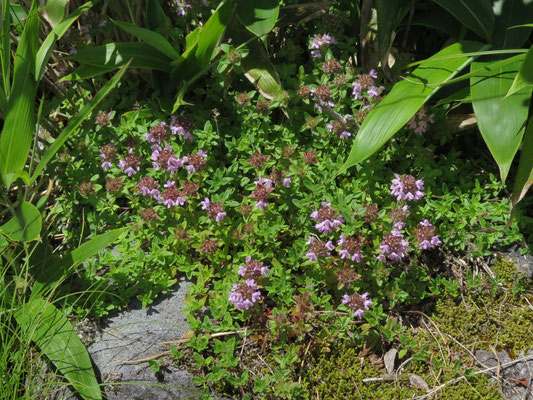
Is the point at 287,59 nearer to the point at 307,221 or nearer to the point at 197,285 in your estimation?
the point at 307,221

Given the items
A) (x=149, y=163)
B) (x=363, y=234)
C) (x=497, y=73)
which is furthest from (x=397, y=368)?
(x=149, y=163)

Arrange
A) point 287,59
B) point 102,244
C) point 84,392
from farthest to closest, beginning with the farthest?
point 287,59, point 102,244, point 84,392

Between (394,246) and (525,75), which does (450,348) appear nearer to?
(394,246)

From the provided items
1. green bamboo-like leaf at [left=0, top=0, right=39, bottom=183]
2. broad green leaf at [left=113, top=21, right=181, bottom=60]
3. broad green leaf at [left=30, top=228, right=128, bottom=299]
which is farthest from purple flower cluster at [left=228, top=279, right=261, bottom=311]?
broad green leaf at [left=113, top=21, right=181, bottom=60]

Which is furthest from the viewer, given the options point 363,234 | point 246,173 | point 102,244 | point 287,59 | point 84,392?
point 287,59

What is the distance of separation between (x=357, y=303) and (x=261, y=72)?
1437 mm

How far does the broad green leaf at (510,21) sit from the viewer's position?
3.00 metres

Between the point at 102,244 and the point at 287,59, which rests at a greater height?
the point at 287,59

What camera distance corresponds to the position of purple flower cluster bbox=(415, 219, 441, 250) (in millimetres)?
2678

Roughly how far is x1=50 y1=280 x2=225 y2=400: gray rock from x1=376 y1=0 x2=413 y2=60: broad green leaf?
175cm

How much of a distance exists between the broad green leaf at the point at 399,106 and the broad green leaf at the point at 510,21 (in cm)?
40

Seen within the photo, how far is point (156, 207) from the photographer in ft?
9.82

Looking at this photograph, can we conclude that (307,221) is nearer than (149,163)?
Yes

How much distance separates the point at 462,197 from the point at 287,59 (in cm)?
140
